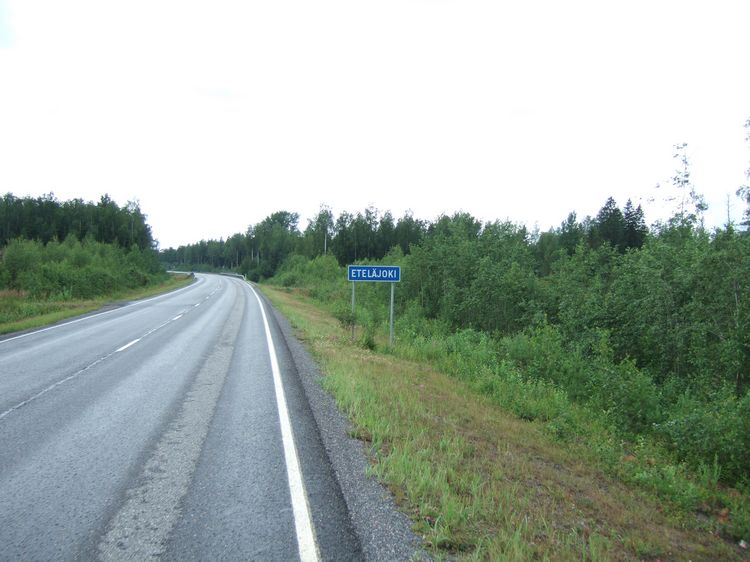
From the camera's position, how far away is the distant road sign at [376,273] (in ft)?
42.4

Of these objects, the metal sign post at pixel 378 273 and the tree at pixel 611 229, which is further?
the tree at pixel 611 229

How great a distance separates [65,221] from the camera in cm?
8094

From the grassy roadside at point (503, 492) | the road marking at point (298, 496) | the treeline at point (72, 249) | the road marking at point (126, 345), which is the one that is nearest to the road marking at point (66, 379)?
the road marking at point (126, 345)

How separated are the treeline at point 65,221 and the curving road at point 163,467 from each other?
3088 inches

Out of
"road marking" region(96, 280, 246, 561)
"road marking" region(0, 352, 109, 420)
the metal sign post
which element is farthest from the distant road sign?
"road marking" region(0, 352, 109, 420)

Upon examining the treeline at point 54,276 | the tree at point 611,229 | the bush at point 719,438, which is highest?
the tree at point 611,229

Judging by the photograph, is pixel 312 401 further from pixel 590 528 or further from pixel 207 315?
pixel 207 315

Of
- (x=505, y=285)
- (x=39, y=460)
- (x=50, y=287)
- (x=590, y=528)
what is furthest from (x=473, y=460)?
(x=50, y=287)

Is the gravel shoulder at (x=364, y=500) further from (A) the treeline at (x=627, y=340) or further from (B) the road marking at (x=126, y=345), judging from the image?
(B) the road marking at (x=126, y=345)

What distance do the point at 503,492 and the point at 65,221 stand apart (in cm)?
9675

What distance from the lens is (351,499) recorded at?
3920 mm

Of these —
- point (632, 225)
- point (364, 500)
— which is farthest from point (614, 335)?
point (632, 225)

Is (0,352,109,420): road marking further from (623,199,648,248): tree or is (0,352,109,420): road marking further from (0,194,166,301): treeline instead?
(623,199,648,248): tree

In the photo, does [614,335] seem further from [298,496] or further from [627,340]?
[298,496]
